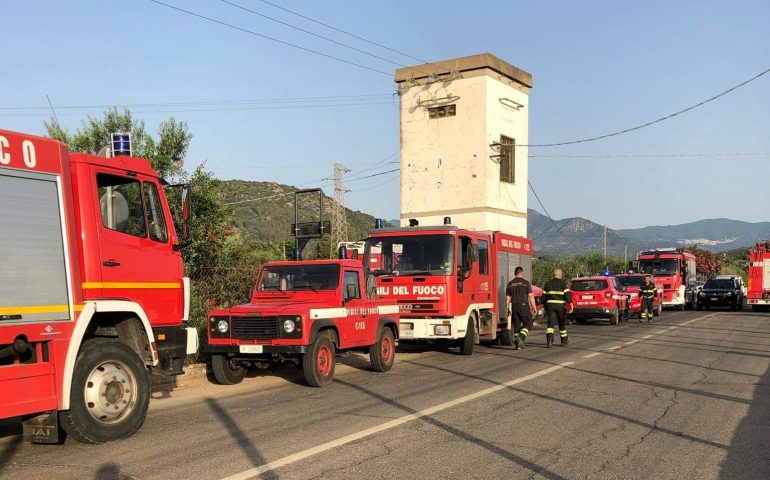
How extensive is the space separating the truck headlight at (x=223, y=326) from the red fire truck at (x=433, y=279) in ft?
13.0

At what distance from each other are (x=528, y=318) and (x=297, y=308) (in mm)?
7263

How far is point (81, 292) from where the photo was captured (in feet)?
22.8

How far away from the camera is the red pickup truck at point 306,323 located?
10086 mm

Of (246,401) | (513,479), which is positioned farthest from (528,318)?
(513,479)

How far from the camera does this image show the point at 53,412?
663 centimetres

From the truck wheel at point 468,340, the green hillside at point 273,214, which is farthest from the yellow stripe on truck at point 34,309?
the green hillside at point 273,214

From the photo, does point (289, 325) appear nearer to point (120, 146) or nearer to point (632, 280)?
point (120, 146)

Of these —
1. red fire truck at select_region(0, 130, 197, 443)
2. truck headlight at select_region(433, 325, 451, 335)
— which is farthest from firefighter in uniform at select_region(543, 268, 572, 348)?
red fire truck at select_region(0, 130, 197, 443)

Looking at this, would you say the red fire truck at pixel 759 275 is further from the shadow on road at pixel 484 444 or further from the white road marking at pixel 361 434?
the shadow on road at pixel 484 444

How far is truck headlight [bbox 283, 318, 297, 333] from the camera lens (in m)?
9.98

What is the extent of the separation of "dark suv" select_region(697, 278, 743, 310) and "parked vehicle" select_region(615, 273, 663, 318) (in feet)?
22.0

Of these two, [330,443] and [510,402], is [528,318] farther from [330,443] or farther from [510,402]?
[330,443]

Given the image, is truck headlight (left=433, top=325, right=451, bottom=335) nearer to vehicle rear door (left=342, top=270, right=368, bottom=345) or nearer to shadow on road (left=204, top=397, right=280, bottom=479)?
vehicle rear door (left=342, top=270, right=368, bottom=345)

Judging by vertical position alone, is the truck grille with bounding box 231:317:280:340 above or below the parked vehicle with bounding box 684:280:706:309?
above
